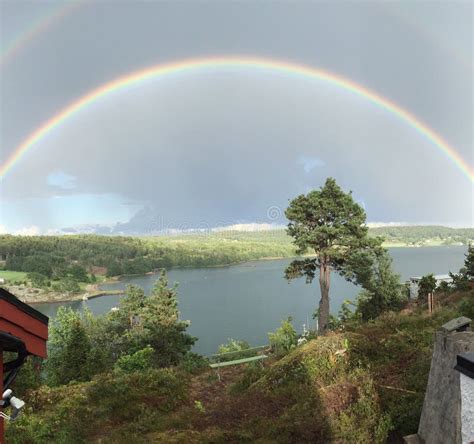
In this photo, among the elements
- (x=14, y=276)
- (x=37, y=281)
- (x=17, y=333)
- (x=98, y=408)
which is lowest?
(x=37, y=281)

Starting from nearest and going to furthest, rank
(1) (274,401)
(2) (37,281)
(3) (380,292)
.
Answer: (1) (274,401), (3) (380,292), (2) (37,281)

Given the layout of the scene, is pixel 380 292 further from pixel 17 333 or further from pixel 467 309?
pixel 17 333

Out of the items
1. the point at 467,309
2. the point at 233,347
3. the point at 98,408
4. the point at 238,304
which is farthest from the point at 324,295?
the point at 238,304

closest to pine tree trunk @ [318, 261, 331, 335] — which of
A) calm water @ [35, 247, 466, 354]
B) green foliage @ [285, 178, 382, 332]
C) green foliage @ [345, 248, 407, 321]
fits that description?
green foliage @ [285, 178, 382, 332]

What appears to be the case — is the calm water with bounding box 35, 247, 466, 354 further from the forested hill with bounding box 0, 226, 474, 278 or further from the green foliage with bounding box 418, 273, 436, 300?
the green foliage with bounding box 418, 273, 436, 300

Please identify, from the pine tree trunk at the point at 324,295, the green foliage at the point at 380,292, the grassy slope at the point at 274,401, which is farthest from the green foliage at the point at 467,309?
the green foliage at the point at 380,292

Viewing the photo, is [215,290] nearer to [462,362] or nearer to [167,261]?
[167,261]

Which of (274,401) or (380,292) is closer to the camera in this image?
(274,401)
